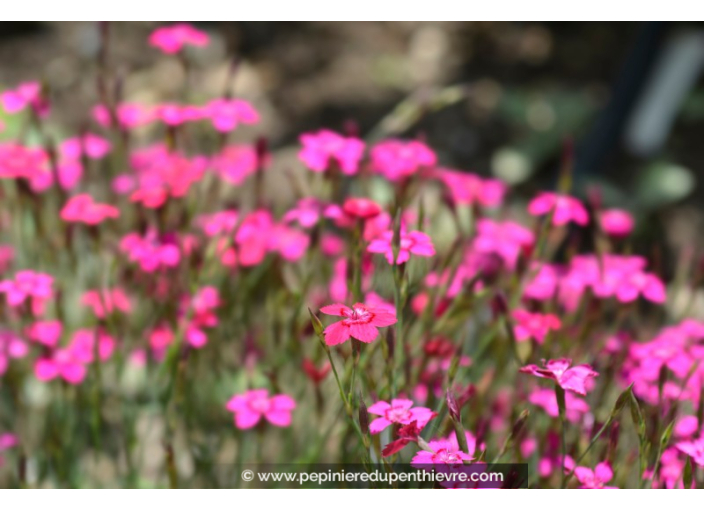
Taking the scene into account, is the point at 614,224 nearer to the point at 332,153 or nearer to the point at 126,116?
the point at 332,153

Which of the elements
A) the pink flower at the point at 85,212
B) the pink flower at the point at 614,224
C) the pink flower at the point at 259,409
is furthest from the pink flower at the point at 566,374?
the pink flower at the point at 85,212

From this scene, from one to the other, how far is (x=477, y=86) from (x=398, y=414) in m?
1.88

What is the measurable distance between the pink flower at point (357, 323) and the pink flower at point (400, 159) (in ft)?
1.33

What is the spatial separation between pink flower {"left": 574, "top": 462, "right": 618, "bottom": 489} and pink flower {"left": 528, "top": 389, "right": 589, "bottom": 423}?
115 mm

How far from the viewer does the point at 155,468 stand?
4.88 ft

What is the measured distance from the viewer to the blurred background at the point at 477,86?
2.18 m

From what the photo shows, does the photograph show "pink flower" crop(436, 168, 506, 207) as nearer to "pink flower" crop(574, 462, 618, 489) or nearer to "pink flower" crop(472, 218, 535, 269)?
"pink flower" crop(472, 218, 535, 269)

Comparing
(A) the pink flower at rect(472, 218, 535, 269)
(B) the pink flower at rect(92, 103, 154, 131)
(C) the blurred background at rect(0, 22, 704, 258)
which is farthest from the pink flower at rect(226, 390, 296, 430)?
(C) the blurred background at rect(0, 22, 704, 258)

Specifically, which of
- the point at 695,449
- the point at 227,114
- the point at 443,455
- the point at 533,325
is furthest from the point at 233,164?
the point at 695,449

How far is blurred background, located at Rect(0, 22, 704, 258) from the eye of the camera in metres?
2.18

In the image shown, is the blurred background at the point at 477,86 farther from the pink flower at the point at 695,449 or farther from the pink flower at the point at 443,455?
the pink flower at the point at 443,455

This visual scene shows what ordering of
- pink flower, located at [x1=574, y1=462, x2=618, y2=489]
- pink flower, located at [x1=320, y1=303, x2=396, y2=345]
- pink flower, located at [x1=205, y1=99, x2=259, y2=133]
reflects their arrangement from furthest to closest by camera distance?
pink flower, located at [x1=205, y1=99, x2=259, y2=133], pink flower, located at [x1=574, y1=462, x2=618, y2=489], pink flower, located at [x1=320, y1=303, x2=396, y2=345]

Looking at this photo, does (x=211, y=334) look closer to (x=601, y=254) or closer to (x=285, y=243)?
(x=285, y=243)

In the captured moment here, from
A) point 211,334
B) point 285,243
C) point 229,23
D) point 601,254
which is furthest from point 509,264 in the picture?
point 229,23
